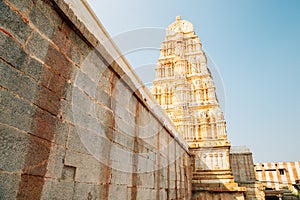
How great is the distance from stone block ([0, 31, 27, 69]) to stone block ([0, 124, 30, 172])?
1.79 feet

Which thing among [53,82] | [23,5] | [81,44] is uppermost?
[81,44]

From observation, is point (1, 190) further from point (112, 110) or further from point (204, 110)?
point (204, 110)

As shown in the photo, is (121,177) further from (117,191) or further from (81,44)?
(81,44)

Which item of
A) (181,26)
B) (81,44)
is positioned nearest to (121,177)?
(81,44)

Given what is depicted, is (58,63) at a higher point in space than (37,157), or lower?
higher

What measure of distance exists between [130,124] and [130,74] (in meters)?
1.10

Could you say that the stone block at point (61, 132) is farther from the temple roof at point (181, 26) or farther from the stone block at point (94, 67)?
the temple roof at point (181, 26)

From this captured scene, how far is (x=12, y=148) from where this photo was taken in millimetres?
1553

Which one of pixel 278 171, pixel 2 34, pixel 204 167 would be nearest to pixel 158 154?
pixel 2 34

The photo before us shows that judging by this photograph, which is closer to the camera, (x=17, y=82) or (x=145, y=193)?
(x=17, y=82)

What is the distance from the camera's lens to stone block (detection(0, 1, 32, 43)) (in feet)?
5.18

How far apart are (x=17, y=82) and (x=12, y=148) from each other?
558 mm

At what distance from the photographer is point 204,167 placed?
1122cm

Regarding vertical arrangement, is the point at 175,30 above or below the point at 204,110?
above
